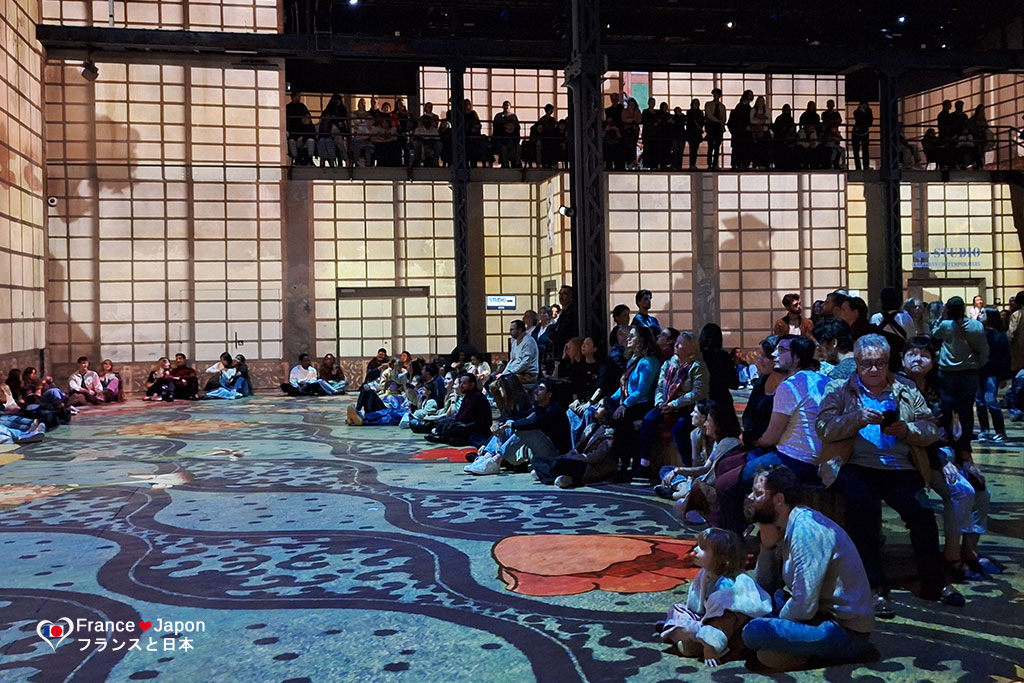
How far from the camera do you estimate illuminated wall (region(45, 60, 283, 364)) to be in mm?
19281

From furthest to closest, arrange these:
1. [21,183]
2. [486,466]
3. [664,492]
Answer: [21,183], [486,466], [664,492]

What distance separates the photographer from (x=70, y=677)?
12.9 feet

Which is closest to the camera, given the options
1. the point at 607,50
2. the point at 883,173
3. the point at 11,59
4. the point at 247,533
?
the point at 247,533

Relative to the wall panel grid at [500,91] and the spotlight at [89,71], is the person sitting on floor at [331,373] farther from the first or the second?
the spotlight at [89,71]

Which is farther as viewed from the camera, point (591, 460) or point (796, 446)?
point (591, 460)

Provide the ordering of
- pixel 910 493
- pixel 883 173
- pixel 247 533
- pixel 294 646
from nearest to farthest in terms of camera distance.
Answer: pixel 294 646
pixel 910 493
pixel 247 533
pixel 883 173

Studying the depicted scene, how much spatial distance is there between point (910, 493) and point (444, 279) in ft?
53.9

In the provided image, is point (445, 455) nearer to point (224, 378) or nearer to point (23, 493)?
point (23, 493)

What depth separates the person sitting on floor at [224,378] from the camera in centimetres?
1900

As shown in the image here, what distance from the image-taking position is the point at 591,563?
560cm

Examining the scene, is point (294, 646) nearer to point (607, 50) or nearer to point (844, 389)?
point (844, 389)

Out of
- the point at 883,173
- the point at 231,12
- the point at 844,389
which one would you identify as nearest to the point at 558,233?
the point at 883,173

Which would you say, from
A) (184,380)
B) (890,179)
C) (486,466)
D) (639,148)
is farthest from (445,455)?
(890,179)

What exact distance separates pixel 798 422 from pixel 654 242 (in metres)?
→ 13.5
